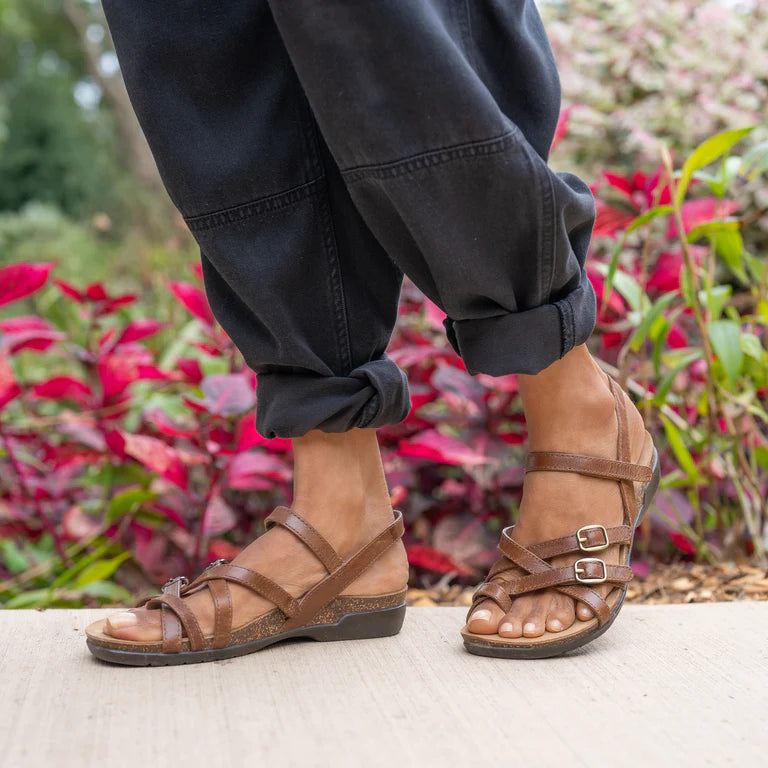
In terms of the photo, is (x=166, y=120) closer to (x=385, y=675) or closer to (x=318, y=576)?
(x=318, y=576)

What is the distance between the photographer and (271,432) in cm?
111

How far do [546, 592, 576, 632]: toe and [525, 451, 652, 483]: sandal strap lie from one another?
154mm

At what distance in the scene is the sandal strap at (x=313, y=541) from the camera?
3.55ft

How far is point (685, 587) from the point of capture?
5.07ft

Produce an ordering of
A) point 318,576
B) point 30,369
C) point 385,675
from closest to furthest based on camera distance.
A: point 385,675 → point 318,576 → point 30,369

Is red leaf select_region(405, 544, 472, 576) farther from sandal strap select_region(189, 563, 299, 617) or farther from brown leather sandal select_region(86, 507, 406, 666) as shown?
sandal strap select_region(189, 563, 299, 617)

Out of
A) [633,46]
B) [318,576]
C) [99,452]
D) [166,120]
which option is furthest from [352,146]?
[633,46]

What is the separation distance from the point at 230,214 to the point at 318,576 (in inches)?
18.1

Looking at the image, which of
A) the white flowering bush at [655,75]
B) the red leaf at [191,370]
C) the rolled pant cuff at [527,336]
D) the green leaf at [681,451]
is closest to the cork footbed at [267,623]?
the rolled pant cuff at [527,336]

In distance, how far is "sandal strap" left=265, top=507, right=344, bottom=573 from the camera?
42.6 inches

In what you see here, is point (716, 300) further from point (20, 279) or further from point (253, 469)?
point (20, 279)

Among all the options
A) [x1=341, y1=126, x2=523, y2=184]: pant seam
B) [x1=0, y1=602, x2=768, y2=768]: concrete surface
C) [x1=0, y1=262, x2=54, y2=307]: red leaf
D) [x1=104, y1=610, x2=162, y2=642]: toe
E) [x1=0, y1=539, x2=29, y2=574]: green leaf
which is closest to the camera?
[x1=0, y1=602, x2=768, y2=768]: concrete surface

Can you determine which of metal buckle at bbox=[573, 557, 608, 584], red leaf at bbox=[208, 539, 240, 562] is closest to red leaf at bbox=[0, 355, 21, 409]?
red leaf at bbox=[208, 539, 240, 562]

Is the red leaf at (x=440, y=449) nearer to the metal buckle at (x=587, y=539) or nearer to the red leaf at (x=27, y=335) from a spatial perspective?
the metal buckle at (x=587, y=539)
